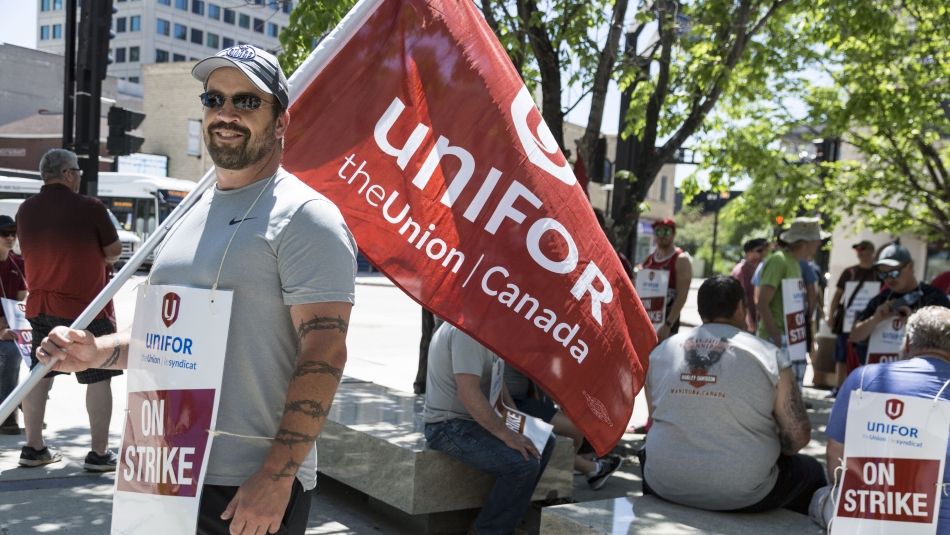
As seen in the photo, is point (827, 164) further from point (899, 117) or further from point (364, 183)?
point (364, 183)

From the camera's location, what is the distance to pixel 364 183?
11.1 ft

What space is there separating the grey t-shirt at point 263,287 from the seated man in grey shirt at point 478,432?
2.48 metres

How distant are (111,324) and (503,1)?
4.04 m

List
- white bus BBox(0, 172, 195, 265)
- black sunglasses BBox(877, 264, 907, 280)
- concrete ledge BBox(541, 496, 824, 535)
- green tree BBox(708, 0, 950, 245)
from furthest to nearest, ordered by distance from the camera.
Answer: white bus BBox(0, 172, 195, 265)
green tree BBox(708, 0, 950, 245)
black sunglasses BBox(877, 264, 907, 280)
concrete ledge BBox(541, 496, 824, 535)

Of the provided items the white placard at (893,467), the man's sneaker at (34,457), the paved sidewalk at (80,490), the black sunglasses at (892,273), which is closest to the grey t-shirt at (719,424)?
the white placard at (893,467)

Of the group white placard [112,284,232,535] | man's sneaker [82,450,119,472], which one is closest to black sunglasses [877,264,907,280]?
man's sneaker [82,450,119,472]

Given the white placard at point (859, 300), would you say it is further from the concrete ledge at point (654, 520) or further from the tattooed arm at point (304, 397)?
the tattooed arm at point (304, 397)

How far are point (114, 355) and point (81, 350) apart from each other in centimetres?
11

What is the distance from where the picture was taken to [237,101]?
94.2 inches

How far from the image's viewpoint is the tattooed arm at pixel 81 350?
8.14 feet

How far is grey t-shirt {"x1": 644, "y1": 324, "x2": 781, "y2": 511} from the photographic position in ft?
14.5

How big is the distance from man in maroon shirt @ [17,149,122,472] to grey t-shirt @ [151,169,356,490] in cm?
384

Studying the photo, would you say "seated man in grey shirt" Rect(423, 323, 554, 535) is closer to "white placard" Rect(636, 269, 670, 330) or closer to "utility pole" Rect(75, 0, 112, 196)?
"white placard" Rect(636, 269, 670, 330)

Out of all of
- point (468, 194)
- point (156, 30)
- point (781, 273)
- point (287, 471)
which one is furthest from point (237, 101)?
point (156, 30)
